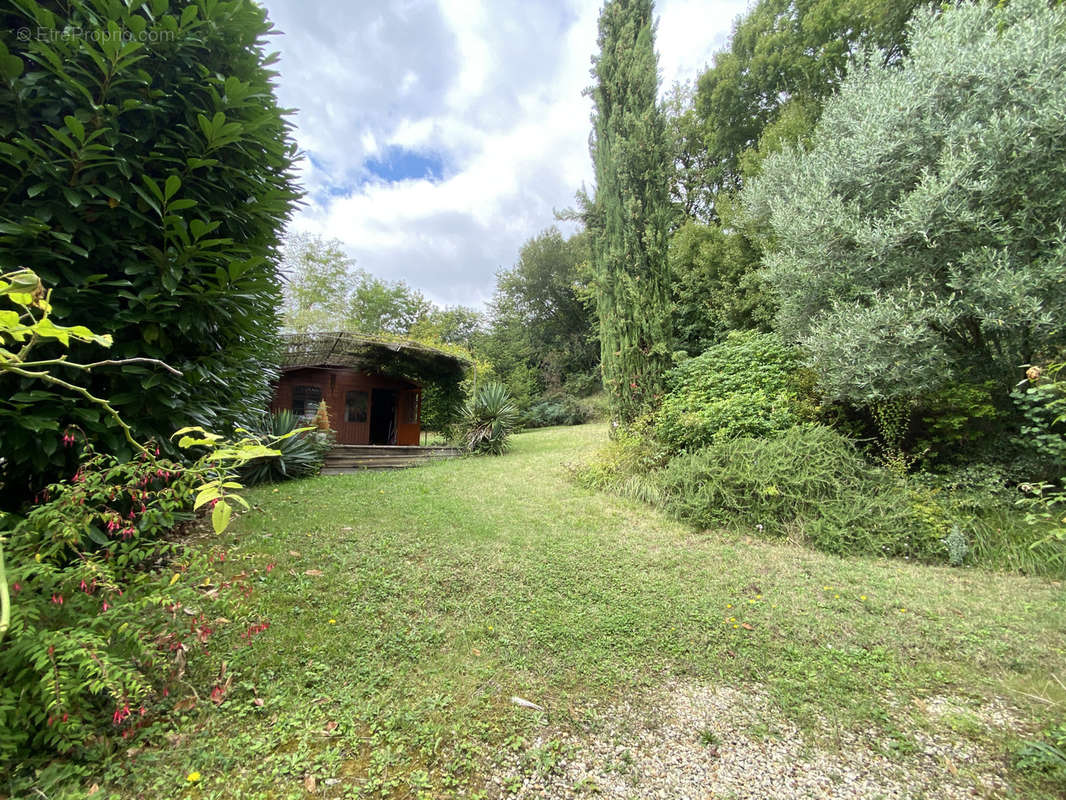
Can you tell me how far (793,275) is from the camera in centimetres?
485

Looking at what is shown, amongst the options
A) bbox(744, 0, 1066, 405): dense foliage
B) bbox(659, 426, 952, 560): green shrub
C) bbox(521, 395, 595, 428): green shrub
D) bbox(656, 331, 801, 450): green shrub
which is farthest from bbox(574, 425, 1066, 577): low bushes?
bbox(521, 395, 595, 428): green shrub

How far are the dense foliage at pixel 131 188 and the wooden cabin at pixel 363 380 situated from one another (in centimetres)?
811

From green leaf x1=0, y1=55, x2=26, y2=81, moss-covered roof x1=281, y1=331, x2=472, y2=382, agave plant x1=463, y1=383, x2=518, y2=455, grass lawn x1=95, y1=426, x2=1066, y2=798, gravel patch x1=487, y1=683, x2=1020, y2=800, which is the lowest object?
gravel patch x1=487, y1=683, x2=1020, y2=800

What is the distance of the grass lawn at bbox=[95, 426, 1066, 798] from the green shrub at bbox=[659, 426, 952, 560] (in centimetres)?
28

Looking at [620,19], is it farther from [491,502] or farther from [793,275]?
[491,502]

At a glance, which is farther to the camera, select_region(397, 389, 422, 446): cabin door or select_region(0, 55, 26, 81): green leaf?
select_region(397, 389, 422, 446): cabin door

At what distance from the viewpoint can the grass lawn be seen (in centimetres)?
147

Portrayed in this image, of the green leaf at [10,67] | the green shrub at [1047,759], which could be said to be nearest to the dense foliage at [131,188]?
the green leaf at [10,67]

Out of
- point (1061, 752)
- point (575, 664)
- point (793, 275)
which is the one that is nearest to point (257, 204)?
point (575, 664)

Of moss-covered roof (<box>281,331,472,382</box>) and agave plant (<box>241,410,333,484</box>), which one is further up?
moss-covered roof (<box>281,331,472,382</box>)

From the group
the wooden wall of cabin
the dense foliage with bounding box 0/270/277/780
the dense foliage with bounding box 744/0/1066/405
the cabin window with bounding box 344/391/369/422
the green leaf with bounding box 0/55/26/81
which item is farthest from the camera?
the cabin window with bounding box 344/391/369/422

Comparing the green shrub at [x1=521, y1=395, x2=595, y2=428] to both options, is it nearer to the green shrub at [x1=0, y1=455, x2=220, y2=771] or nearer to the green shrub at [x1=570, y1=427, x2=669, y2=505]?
the green shrub at [x1=570, y1=427, x2=669, y2=505]

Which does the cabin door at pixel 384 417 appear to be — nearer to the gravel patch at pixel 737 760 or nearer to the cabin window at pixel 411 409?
the cabin window at pixel 411 409

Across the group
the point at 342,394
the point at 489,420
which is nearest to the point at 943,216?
the point at 489,420
